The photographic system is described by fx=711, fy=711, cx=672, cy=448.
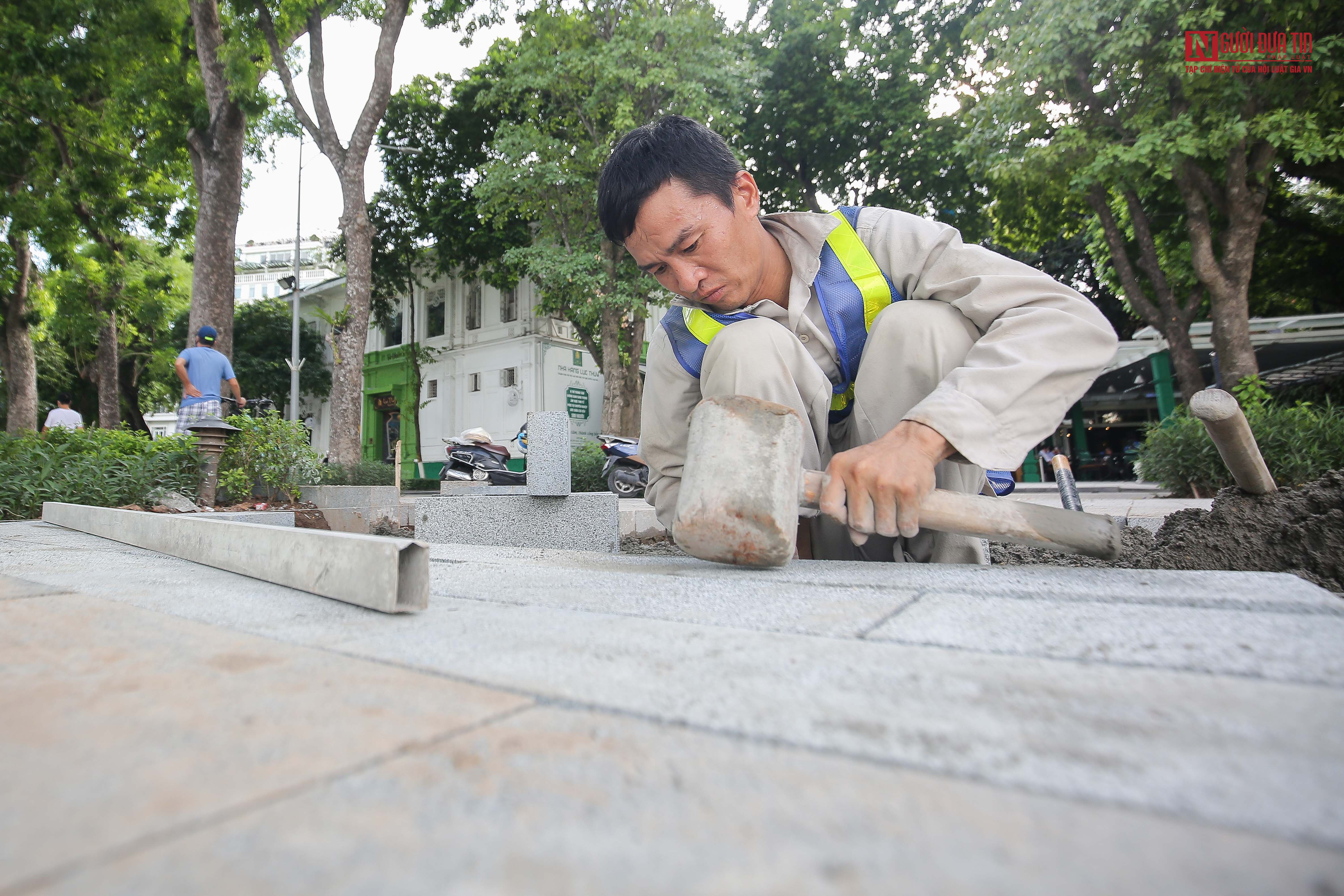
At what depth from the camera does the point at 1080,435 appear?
18.8m

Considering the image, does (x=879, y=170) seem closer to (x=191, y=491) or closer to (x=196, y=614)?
(x=191, y=491)

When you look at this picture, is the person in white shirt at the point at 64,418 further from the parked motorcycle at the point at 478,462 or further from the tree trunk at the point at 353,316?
the parked motorcycle at the point at 478,462

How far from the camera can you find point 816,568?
6.02 ft

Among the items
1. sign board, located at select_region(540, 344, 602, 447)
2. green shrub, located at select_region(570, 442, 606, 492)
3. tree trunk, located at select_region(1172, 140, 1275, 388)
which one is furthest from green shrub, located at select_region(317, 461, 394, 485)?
tree trunk, located at select_region(1172, 140, 1275, 388)

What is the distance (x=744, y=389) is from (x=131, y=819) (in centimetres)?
164

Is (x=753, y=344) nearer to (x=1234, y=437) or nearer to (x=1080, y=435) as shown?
(x=1234, y=437)

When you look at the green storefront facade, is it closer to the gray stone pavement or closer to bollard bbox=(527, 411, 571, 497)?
bollard bbox=(527, 411, 571, 497)

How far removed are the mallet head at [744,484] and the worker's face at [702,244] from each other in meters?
0.67

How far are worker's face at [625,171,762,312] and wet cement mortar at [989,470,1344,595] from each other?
3.84ft

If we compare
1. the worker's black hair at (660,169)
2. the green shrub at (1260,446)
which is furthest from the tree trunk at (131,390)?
the green shrub at (1260,446)

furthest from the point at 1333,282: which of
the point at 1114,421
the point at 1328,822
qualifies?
the point at 1328,822

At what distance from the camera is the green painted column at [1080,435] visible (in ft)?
61.4

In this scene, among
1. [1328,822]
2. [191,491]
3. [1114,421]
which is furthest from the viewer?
[1114,421]

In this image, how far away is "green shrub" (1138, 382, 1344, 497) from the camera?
5.91 meters
